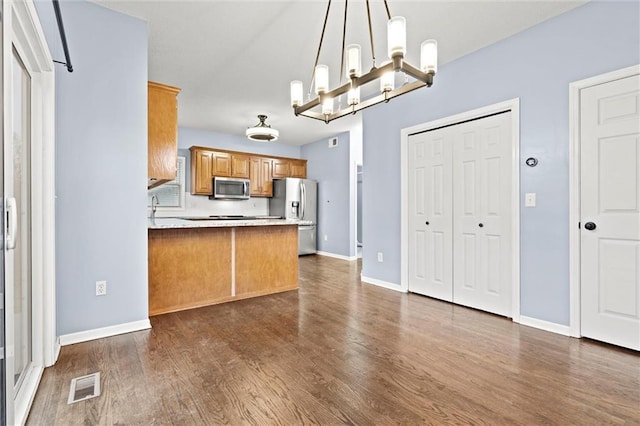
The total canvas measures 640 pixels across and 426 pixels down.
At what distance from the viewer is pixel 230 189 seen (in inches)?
256

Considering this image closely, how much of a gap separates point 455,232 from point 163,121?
318 cm

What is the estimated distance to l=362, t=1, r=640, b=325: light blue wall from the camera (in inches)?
95.3

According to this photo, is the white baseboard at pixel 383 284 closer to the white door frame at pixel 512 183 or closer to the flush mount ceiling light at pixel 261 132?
the white door frame at pixel 512 183

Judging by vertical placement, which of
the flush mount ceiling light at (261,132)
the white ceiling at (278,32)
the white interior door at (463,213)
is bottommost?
the white interior door at (463,213)

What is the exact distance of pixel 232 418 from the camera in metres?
1.56

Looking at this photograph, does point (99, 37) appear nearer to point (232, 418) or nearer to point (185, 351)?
point (185, 351)

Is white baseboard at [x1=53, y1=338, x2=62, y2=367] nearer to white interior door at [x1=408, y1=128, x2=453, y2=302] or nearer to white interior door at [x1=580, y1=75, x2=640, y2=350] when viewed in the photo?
white interior door at [x1=408, y1=128, x2=453, y2=302]

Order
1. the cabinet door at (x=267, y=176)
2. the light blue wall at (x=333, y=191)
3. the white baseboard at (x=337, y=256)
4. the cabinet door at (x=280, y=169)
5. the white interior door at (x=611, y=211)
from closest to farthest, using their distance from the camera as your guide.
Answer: the white interior door at (x=611, y=211) → the white baseboard at (x=337, y=256) → the light blue wall at (x=333, y=191) → the cabinet door at (x=267, y=176) → the cabinet door at (x=280, y=169)

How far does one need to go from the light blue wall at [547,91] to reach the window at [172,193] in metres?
4.93

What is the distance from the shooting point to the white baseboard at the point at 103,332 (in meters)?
2.42

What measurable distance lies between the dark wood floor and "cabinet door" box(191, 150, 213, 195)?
11.9 ft

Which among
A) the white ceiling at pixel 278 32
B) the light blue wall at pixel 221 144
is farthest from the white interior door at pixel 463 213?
the light blue wall at pixel 221 144

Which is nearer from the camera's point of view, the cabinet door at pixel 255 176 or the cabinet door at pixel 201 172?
the cabinet door at pixel 201 172

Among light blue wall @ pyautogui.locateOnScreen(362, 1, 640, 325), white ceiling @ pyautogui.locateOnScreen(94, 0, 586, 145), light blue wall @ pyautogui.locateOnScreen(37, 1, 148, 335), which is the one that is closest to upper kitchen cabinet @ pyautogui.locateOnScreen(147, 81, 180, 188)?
light blue wall @ pyautogui.locateOnScreen(37, 1, 148, 335)
